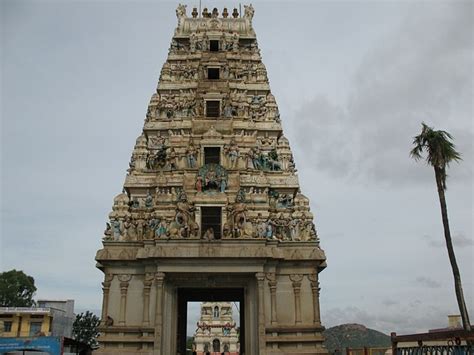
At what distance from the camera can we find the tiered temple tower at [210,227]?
2444cm

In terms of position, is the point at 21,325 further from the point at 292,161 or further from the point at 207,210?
the point at 292,161

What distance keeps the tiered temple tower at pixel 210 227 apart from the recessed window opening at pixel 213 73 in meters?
0.22

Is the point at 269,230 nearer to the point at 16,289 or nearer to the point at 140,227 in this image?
the point at 140,227

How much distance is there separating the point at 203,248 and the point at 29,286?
47.8 meters

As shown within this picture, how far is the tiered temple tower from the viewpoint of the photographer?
80.2 ft

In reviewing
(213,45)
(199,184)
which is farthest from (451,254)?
(213,45)

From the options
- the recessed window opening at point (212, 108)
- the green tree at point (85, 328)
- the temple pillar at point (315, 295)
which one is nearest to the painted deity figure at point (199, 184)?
the recessed window opening at point (212, 108)

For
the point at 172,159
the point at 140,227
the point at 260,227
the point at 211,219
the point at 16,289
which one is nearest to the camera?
the point at 260,227

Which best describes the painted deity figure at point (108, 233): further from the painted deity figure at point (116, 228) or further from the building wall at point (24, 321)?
the building wall at point (24, 321)

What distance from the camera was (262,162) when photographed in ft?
95.9

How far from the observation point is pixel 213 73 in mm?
33406

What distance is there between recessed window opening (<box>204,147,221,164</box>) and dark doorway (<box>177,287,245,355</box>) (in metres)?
7.54

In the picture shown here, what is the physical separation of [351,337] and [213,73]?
5311 centimetres

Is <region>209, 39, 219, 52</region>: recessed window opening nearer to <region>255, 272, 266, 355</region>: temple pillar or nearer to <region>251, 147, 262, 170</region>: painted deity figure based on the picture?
<region>251, 147, 262, 170</region>: painted deity figure
